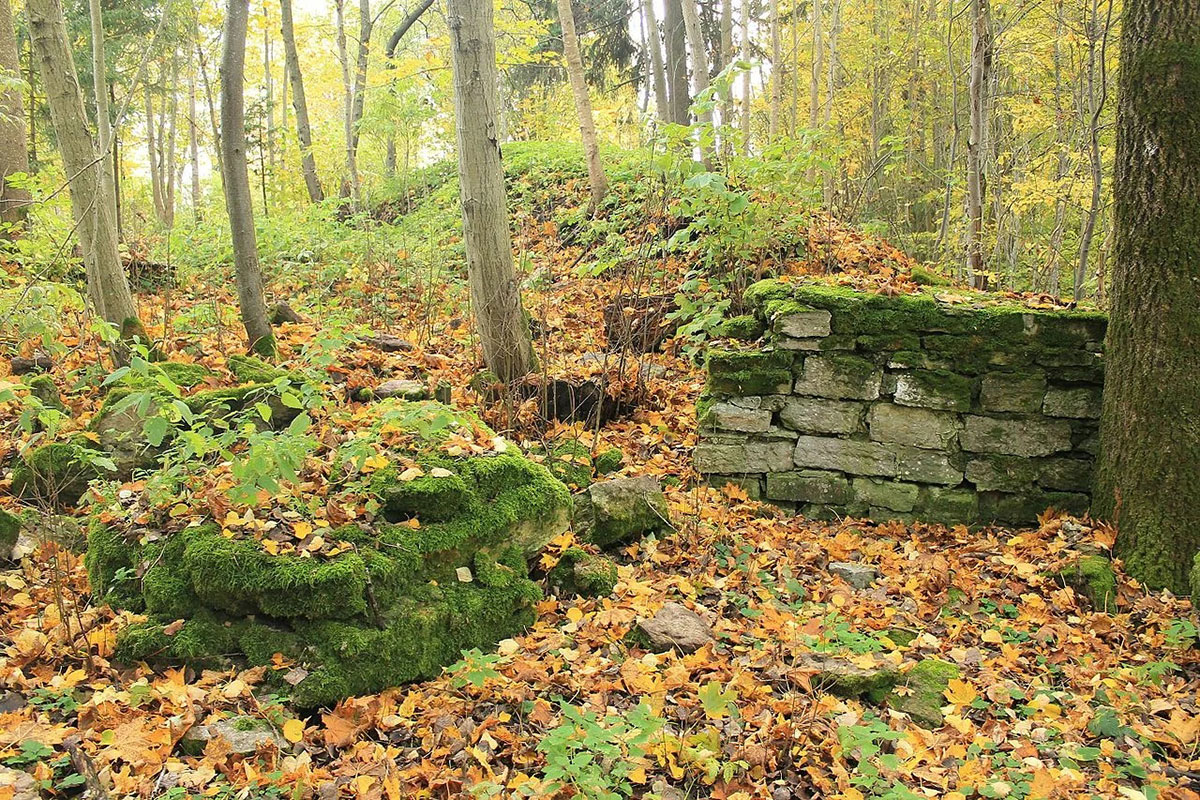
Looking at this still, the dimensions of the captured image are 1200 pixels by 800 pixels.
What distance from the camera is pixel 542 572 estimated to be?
155 inches

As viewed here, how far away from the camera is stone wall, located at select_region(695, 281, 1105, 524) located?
5090 mm

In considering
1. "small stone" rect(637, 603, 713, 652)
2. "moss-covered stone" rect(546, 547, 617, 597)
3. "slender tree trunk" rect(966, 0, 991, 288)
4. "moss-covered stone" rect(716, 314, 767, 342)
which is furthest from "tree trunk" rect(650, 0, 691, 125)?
"small stone" rect(637, 603, 713, 652)

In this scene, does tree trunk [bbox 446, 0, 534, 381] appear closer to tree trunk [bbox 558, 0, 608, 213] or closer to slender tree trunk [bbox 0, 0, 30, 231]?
tree trunk [bbox 558, 0, 608, 213]

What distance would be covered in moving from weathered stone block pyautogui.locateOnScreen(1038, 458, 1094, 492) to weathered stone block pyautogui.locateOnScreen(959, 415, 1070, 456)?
0.09m

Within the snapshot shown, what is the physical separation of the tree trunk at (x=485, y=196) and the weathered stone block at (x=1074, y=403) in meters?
3.86

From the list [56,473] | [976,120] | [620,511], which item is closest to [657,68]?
[976,120]

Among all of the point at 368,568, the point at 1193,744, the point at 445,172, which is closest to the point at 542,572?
the point at 368,568

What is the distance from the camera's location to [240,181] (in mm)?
5535

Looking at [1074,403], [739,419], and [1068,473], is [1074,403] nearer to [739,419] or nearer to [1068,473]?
[1068,473]

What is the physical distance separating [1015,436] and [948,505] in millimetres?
684

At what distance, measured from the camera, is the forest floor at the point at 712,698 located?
2.47 m

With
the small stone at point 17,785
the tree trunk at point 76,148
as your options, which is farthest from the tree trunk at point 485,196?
the small stone at point 17,785

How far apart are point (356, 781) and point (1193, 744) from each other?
11.1 feet

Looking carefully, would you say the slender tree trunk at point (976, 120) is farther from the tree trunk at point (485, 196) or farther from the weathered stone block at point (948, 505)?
the tree trunk at point (485, 196)
